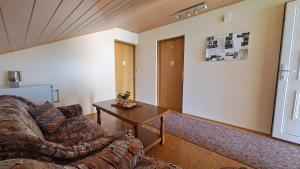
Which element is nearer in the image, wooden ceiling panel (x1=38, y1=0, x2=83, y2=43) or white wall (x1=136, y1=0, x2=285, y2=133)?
wooden ceiling panel (x1=38, y1=0, x2=83, y2=43)

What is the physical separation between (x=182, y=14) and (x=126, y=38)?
1718 millimetres

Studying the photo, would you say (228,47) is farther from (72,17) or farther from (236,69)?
(72,17)

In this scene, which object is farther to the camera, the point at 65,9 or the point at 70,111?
the point at 70,111

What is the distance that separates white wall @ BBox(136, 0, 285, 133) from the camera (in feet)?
7.53

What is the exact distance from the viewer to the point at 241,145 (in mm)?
2035

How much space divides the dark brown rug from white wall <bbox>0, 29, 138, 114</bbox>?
1644 mm

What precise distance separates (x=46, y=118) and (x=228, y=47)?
2957 millimetres

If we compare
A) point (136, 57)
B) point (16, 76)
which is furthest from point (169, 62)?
point (16, 76)

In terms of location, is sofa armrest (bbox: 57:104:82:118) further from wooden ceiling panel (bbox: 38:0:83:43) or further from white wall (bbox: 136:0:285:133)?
white wall (bbox: 136:0:285:133)

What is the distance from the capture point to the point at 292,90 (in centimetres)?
206

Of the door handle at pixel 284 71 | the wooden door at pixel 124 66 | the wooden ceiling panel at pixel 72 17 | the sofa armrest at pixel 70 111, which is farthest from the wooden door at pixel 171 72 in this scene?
the sofa armrest at pixel 70 111

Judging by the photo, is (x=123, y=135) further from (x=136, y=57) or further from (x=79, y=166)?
(x=136, y=57)

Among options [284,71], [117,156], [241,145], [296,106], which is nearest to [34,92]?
[117,156]

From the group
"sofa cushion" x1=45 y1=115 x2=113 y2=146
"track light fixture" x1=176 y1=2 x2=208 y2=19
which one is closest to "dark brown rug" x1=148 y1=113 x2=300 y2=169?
"sofa cushion" x1=45 y1=115 x2=113 y2=146
